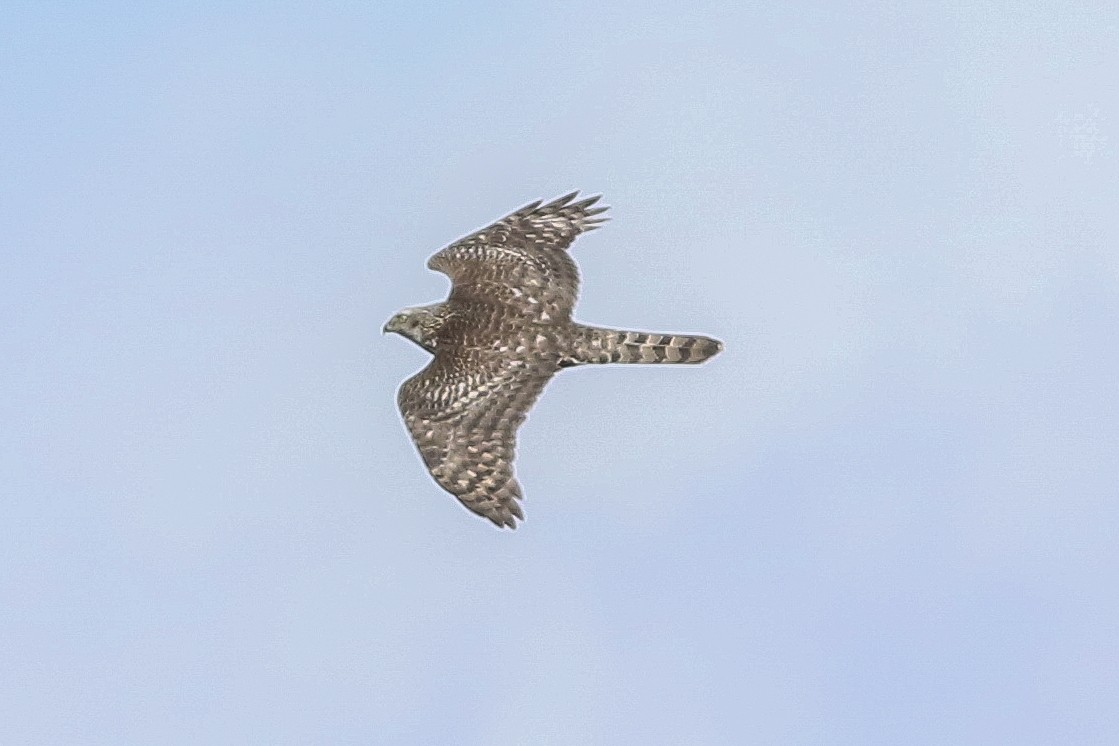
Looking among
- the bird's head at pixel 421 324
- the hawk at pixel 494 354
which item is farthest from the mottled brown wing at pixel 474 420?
the bird's head at pixel 421 324

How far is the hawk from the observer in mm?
29094

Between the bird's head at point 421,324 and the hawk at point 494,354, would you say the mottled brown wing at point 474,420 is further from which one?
the bird's head at point 421,324

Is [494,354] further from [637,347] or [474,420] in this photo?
[637,347]

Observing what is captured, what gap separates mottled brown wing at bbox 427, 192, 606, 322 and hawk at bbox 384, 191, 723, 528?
2 centimetres

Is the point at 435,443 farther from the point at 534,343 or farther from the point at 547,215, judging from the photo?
the point at 547,215

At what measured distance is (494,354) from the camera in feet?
97.7

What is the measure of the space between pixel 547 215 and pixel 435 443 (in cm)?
421

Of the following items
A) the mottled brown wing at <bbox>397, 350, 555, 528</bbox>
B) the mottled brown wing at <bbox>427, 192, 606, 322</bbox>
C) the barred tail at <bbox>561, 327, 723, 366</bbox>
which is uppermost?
the mottled brown wing at <bbox>427, 192, 606, 322</bbox>

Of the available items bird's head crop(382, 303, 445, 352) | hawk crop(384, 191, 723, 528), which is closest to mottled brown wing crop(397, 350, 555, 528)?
hawk crop(384, 191, 723, 528)

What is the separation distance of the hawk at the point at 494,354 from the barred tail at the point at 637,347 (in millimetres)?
13

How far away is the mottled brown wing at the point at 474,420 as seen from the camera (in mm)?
28844

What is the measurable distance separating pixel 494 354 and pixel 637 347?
187 centimetres

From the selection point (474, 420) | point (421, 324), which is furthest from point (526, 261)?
point (474, 420)

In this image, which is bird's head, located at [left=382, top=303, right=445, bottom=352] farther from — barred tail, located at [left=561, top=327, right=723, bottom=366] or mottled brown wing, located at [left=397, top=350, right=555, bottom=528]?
barred tail, located at [left=561, top=327, right=723, bottom=366]
